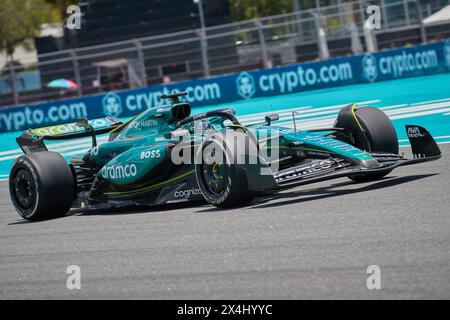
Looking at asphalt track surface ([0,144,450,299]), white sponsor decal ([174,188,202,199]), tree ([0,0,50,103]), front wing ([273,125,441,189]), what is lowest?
asphalt track surface ([0,144,450,299])

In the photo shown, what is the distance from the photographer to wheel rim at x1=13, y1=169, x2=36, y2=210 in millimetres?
8930

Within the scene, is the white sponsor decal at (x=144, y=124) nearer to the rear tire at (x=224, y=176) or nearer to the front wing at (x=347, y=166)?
the rear tire at (x=224, y=176)

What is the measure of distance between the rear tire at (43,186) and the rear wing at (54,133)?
75 centimetres

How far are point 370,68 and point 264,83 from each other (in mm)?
2842

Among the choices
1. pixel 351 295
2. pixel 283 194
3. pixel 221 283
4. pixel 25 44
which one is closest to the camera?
pixel 351 295

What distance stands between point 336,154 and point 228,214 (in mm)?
1149

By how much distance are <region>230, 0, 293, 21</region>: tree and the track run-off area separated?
27.7 metres

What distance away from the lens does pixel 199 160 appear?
7.79m

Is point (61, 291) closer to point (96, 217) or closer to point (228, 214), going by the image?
point (228, 214)

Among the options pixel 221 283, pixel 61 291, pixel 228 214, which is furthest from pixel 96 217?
pixel 221 283

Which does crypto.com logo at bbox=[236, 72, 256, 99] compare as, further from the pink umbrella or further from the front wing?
the front wing

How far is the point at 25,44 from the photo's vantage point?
55000mm

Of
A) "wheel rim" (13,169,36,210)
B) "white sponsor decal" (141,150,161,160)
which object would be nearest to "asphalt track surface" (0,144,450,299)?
"wheel rim" (13,169,36,210)

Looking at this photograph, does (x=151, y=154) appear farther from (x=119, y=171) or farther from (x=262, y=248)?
(x=262, y=248)
